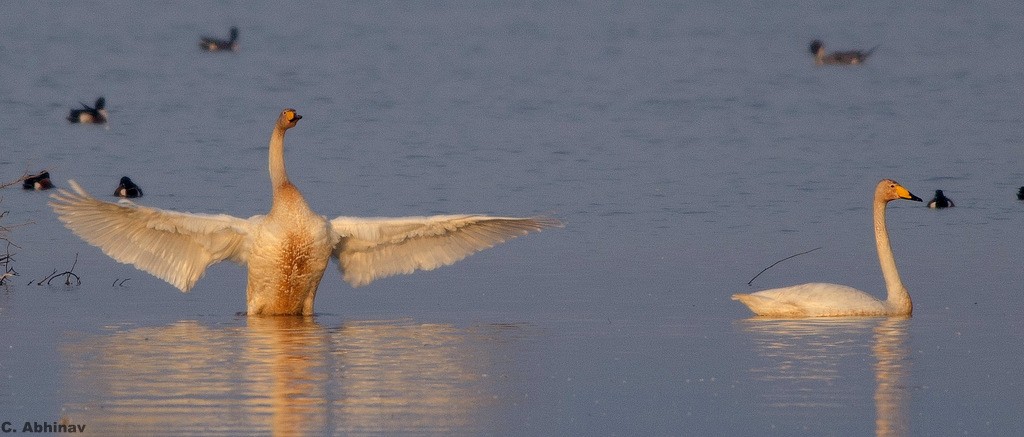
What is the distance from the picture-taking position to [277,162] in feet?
40.2

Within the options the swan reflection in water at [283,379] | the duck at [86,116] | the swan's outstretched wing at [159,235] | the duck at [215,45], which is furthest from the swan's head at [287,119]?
the duck at [215,45]

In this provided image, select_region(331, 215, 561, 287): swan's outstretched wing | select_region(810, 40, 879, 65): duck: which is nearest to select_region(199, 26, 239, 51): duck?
select_region(810, 40, 879, 65): duck

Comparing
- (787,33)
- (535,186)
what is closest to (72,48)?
(787,33)

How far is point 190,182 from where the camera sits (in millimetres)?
18688

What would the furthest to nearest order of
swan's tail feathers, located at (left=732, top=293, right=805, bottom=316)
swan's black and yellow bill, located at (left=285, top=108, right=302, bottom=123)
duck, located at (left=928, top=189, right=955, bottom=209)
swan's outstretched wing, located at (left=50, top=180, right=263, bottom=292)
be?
duck, located at (left=928, top=189, right=955, bottom=209)
swan's black and yellow bill, located at (left=285, top=108, right=302, bottom=123)
swan's outstretched wing, located at (left=50, top=180, right=263, bottom=292)
swan's tail feathers, located at (left=732, top=293, right=805, bottom=316)

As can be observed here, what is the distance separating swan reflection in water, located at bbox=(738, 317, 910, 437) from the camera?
25.8 ft

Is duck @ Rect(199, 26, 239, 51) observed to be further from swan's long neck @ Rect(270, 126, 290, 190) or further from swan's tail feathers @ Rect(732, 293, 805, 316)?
swan's tail feathers @ Rect(732, 293, 805, 316)

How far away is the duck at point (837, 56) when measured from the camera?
3409 centimetres

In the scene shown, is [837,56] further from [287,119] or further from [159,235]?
[159,235]

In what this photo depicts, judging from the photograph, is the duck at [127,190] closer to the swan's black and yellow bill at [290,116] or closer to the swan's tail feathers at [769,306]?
the swan's black and yellow bill at [290,116]

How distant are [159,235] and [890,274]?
476 cm

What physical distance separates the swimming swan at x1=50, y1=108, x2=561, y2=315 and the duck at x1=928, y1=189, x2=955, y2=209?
608 centimetres

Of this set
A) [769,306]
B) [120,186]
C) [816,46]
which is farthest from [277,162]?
[816,46]

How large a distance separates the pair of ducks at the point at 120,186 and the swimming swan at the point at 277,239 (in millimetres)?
5828
